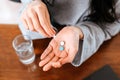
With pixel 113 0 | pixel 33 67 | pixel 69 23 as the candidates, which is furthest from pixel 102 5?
pixel 33 67

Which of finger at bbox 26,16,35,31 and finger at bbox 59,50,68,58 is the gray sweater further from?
finger at bbox 26,16,35,31

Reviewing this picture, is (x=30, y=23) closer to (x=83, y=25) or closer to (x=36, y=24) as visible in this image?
(x=36, y=24)

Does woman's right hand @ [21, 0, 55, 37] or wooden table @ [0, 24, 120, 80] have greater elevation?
woman's right hand @ [21, 0, 55, 37]

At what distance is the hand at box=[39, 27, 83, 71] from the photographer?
2.34 ft

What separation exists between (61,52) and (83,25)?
5.8 inches

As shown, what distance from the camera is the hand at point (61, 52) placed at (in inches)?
28.1

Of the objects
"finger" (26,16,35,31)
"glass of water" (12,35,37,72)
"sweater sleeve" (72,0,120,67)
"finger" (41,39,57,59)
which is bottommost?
"glass of water" (12,35,37,72)

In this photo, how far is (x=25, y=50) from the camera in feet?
2.51

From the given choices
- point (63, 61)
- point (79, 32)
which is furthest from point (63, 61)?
point (79, 32)

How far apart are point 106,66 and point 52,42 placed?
0.65 feet

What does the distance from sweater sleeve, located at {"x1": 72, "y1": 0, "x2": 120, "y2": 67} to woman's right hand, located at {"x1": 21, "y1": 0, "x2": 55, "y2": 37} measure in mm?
119

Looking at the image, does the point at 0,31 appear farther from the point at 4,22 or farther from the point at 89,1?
the point at 89,1

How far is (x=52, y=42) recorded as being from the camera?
2.46ft

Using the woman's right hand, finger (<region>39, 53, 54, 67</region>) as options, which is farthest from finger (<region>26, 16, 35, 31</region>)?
finger (<region>39, 53, 54, 67</region>)
